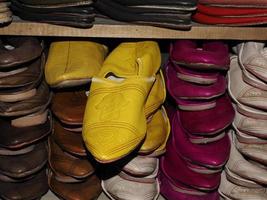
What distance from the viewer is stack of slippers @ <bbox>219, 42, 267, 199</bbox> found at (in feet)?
2.61

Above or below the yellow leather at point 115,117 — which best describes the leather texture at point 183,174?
below

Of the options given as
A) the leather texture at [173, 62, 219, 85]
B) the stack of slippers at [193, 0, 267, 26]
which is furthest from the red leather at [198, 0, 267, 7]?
the leather texture at [173, 62, 219, 85]

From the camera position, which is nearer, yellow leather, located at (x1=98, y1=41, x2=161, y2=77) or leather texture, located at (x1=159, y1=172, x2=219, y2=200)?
yellow leather, located at (x1=98, y1=41, x2=161, y2=77)

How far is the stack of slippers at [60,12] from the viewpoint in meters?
0.71

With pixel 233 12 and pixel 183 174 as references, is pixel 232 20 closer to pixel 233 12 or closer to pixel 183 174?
pixel 233 12

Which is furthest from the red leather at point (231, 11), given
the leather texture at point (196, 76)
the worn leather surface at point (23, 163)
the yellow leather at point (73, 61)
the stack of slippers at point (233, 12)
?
the worn leather surface at point (23, 163)

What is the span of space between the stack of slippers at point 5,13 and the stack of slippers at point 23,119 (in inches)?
2.0

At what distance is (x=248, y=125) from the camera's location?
0.83 metres

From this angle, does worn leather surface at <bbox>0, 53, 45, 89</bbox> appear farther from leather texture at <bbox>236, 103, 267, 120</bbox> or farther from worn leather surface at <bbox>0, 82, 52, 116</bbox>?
leather texture at <bbox>236, 103, 267, 120</bbox>

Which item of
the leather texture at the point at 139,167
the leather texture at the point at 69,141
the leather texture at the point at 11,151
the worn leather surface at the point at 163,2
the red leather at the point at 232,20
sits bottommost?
the leather texture at the point at 11,151

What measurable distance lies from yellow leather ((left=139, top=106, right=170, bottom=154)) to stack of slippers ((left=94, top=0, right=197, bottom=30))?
0.20 m

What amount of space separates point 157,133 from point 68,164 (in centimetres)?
19

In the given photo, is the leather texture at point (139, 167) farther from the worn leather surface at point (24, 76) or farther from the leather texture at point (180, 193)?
the worn leather surface at point (24, 76)

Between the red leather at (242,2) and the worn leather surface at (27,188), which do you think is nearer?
the red leather at (242,2)
